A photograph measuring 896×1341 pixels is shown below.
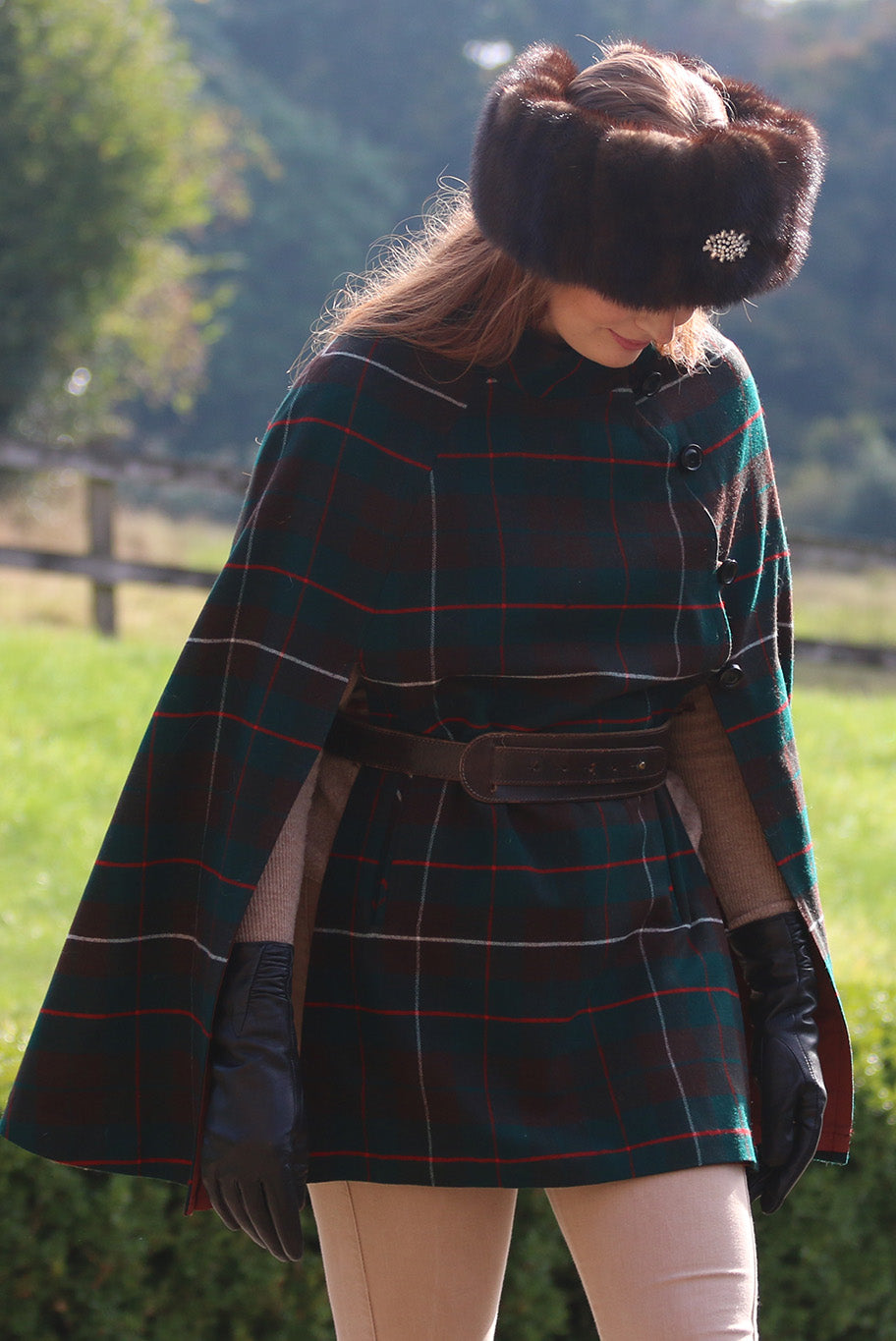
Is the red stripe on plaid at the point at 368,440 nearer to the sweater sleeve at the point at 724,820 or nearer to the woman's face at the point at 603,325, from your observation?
the woman's face at the point at 603,325

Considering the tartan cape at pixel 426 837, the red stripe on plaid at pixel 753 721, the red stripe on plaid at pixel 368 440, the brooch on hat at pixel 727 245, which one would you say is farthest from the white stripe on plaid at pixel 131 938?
the brooch on hat at pixel 727 245

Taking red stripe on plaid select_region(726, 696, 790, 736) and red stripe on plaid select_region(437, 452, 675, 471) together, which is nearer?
red stripe on plaid select_region(437, 452, 675, 471)

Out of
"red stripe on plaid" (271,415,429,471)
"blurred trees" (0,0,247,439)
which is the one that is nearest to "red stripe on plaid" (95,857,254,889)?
"red stripe on plaid" (271,415,429,471)

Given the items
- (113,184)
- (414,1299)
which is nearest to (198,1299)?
(414,1299)

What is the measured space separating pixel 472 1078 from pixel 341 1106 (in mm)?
165

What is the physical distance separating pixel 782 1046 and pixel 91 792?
3992 mm

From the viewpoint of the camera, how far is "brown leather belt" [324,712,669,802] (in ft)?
5.64

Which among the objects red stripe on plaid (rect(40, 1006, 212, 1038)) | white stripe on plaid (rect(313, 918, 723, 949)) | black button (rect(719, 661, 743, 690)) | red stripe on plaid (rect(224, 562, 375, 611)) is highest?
red stripe on plaid (rect(224, 562, 375, 611))

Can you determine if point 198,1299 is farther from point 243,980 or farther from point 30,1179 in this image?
point 243,980

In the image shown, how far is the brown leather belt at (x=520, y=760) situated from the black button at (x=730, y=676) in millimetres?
155

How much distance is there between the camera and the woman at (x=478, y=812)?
161 centimetres

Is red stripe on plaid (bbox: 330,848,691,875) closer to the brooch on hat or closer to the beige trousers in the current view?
the beige trousers

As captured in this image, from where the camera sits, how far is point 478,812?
173 centimetres

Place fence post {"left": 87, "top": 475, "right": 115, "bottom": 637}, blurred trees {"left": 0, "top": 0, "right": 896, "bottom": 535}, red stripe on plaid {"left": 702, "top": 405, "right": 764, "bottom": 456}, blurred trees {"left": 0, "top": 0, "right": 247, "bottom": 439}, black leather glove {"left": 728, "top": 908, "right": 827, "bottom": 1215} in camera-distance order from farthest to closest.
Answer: blurred trees {"left": 0, "top": 0, "right": 896, "bottom": 535} → blurred trees {"left": 0, "top": 0, "right": 247, "bottom": 439} → fence post {"left": 87, "top": 475, "right": 115, "bottom": 637} → red stripe on plaid {"left": 702, "top": 405, "right": 764, "bottom": 456} → black leather glove {"left": 728, "top": 908, "right": 827, "bottom": 1215}
